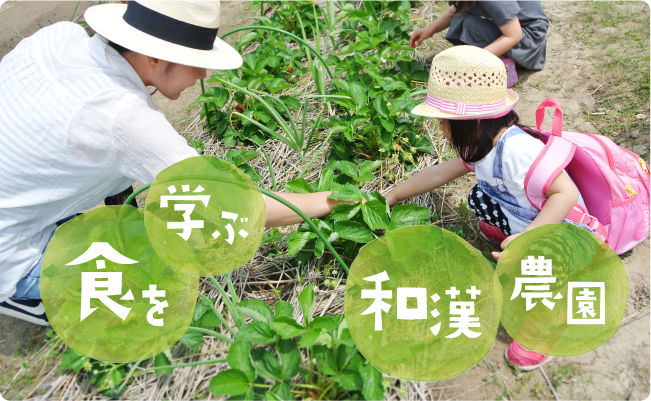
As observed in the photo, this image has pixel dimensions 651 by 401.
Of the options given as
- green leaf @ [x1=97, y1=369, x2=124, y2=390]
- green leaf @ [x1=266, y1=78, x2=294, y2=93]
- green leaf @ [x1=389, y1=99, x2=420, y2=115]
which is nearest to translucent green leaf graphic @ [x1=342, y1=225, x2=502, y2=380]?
green leaf @ [x1=389, y1=99, x2=420, y2=115]

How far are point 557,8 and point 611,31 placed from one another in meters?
0.40

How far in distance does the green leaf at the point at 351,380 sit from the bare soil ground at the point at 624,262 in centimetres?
15

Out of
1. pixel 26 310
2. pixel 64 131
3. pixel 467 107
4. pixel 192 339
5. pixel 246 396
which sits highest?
pixel 64 131

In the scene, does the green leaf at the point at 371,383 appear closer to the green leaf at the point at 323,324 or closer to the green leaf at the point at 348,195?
the green leaf at the point at 323,324

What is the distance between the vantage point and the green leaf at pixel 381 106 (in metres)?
1.88

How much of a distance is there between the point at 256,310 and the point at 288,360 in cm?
20

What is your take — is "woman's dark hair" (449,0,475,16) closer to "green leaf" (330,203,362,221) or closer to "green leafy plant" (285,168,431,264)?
"green leafy plant" (285,168,431,264)

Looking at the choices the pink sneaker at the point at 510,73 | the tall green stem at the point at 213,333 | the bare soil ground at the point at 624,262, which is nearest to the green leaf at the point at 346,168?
the bare soil ground at the point at 624,262

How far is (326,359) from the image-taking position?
1.16 meters

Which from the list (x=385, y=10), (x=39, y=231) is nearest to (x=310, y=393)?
(x=39, y=231)

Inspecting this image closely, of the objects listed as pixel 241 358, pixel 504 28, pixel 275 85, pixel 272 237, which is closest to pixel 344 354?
pixel 241 358

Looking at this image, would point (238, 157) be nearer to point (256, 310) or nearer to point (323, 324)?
point (256, 310)

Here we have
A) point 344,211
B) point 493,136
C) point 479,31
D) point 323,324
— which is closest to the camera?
point 323,324

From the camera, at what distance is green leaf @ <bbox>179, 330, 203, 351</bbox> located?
1.31 m
